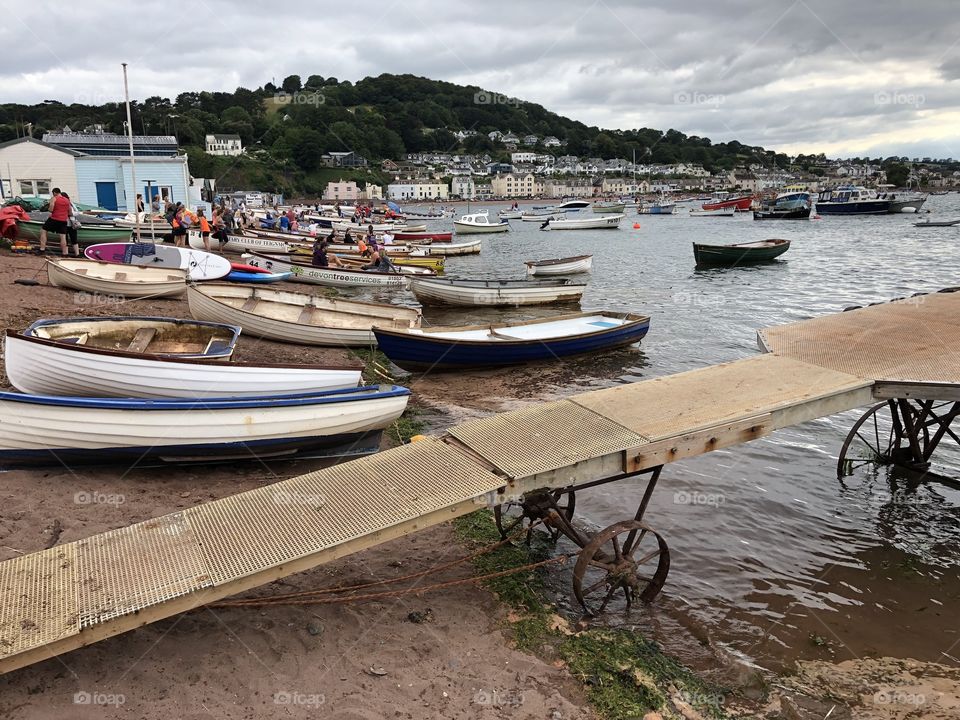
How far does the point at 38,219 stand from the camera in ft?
84.8

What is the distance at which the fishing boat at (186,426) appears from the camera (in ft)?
25.6

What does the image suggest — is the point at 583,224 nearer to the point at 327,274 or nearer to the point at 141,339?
the point at 327,274

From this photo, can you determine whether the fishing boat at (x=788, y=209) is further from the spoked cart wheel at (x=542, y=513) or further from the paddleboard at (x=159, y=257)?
the spoked cart wheel at (x=542, y=513)

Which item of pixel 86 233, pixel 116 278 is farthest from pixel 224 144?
pixel 116 278

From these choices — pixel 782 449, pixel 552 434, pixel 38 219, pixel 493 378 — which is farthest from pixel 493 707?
pixel 38 219

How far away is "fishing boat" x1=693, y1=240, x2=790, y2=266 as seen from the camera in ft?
125

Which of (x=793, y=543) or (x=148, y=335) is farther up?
(x=148, y=335)

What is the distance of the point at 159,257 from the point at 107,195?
25.4 m

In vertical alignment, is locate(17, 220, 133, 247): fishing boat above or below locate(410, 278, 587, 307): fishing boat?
above

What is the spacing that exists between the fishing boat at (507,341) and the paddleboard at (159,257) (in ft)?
29.3

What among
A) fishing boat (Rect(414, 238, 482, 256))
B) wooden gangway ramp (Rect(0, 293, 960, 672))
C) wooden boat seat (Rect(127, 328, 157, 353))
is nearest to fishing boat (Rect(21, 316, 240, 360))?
wooden boat seat (Rect(127, 328, 157, 353))

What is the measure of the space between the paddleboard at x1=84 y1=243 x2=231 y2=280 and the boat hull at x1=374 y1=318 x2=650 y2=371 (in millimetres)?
8806

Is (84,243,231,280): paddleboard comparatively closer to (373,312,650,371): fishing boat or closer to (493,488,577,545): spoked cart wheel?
(373,312,650,371): fishing boat

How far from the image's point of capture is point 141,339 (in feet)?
36.6
